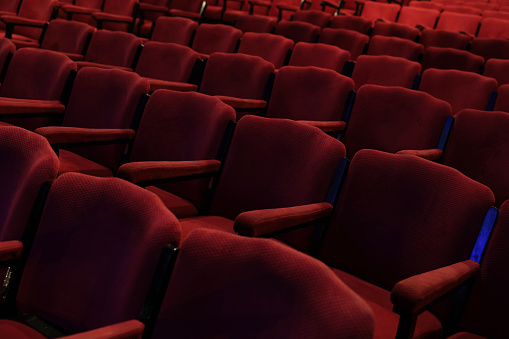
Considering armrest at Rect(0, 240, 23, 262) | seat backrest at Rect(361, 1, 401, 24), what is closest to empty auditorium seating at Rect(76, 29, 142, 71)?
armrest at Rect(0, 240, 23, 262)

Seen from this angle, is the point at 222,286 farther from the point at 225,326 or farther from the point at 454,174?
the point at 454,174

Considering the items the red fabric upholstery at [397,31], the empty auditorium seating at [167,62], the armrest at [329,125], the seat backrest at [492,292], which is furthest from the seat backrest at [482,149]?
the red fabric upholstery at [397,31]

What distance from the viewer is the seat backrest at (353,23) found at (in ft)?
7.57

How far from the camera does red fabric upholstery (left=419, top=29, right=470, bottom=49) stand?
6.68 ft

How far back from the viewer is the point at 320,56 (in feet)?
5.65

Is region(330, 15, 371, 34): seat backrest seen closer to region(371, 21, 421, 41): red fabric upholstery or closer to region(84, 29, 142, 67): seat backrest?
region(371, 21, 421, 41): red fabric upholstery

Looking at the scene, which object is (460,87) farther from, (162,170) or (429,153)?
(162,170)

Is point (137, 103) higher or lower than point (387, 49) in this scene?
lower

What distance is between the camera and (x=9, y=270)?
61cm

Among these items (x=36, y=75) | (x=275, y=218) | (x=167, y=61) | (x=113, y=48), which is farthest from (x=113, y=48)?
(x=275, y=218)

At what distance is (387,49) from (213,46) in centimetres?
64

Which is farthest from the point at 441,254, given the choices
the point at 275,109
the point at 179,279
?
the point at 275,109

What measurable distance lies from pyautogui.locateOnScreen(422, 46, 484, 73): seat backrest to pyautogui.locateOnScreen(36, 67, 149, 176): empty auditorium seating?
1.11 metres

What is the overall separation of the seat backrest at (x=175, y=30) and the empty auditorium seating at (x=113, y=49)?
378mm
